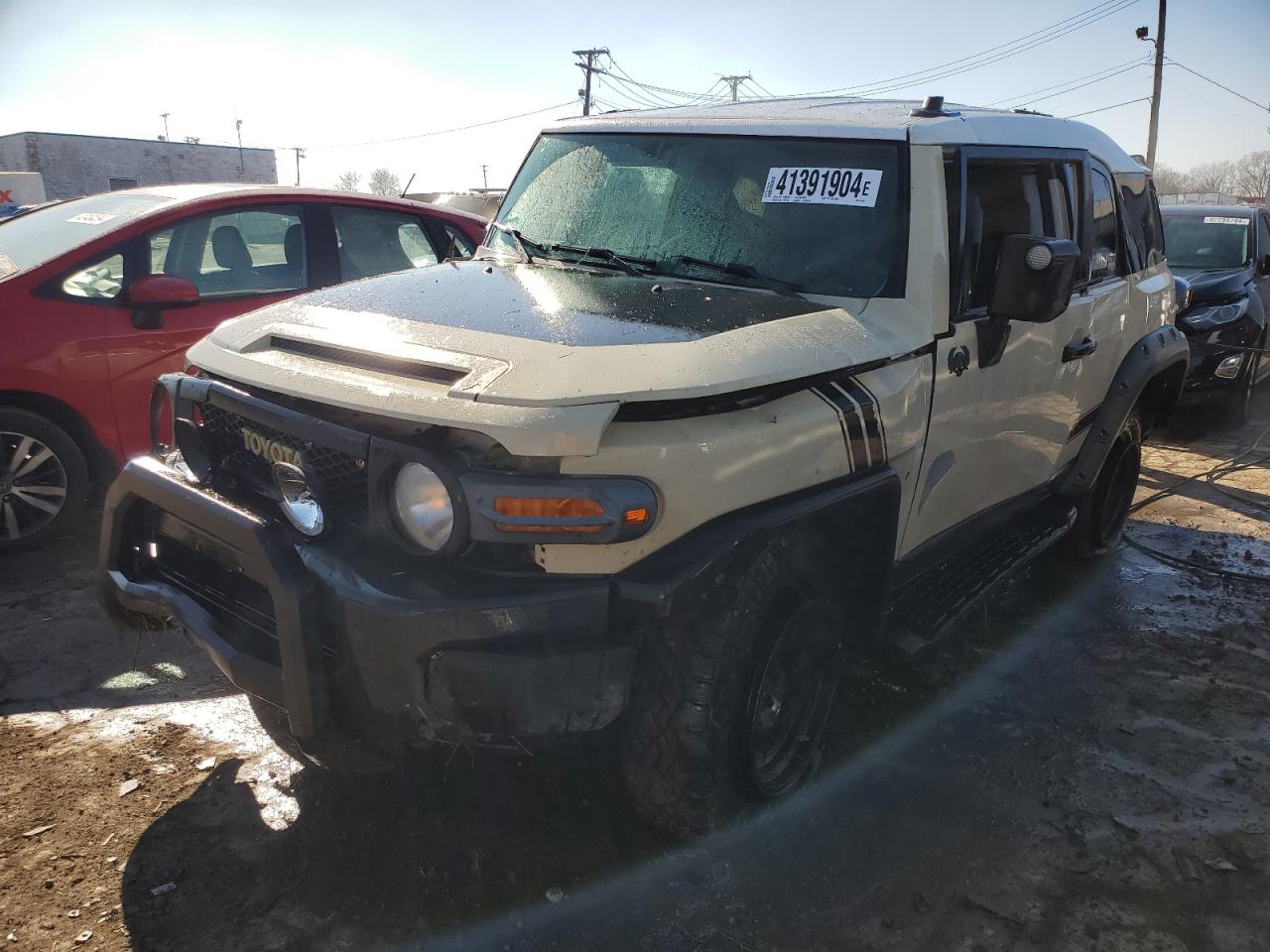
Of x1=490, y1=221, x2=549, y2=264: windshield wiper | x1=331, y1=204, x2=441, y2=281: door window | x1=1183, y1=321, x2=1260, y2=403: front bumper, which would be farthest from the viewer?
x1=1183, y1=321, x2=1260, y2=403: front bumper

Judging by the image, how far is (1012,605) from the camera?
15.0ft

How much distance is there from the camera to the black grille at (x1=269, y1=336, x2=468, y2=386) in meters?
2.31

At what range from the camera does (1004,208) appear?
3.47 m

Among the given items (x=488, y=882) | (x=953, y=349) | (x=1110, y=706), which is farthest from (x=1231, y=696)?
(x=488, y=882)

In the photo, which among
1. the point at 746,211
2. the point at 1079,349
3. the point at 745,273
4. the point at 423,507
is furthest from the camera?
the point at 1079,349

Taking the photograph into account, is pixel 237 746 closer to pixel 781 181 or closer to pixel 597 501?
pixel 597 501

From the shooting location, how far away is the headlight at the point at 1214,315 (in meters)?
8.05

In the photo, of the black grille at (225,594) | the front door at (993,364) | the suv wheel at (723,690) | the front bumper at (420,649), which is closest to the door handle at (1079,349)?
the front door at (993,364)

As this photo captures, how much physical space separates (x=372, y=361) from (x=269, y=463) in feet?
1.35

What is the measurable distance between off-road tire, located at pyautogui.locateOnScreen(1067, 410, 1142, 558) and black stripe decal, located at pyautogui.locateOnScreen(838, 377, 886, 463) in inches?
89.2

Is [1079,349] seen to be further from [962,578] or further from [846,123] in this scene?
[846,123]

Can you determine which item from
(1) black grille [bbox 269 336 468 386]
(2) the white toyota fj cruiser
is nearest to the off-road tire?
(2) the white toyota fj cruiser

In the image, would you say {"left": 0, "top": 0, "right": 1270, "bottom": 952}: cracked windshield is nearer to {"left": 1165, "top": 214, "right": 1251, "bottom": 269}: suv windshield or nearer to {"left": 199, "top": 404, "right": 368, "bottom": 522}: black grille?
{"left": 199, "top": 404, "right": 368, "bottom": 522}: black grille

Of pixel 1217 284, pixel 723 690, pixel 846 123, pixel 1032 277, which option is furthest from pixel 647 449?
pixel 1217 284
